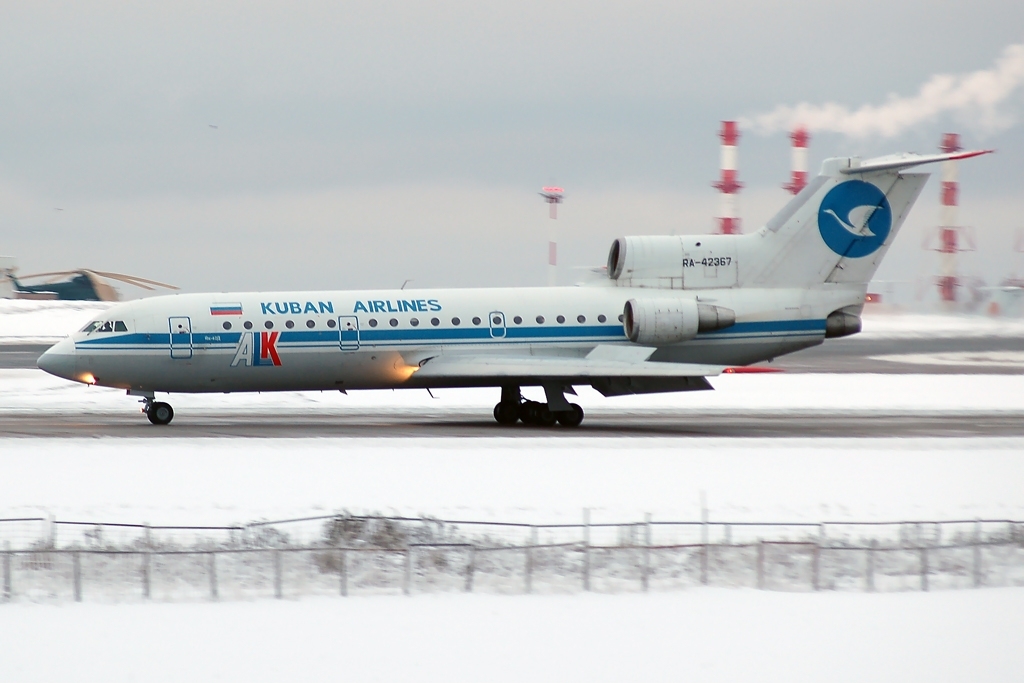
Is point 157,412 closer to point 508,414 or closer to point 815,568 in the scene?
point 508,414

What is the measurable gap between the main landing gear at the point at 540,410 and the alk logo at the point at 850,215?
27.4ft

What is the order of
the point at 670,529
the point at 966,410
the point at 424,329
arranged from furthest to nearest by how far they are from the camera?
the point at 966,410 < the point at 424,329 < the point at 670,529

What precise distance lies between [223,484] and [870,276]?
19200mm

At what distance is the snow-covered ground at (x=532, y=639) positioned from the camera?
1384 cm

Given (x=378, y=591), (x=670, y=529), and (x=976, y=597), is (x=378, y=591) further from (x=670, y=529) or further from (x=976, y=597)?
(x=976, y=597)

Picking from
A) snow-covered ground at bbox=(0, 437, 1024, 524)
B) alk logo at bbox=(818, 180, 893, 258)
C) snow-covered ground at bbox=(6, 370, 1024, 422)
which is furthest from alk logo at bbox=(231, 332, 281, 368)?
alk logo at bbox=(818, 180, 893, 258)

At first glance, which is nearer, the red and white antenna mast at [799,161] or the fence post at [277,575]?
the fence post at [277,575]

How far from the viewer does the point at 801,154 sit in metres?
79.8

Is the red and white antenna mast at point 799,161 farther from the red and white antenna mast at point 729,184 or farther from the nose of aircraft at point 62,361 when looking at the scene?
the nose of aircraft at point 62,361

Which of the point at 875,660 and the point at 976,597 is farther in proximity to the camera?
the point at 976,597

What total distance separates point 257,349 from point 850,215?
16.2 metres

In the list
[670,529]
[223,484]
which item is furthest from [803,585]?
[223,484]

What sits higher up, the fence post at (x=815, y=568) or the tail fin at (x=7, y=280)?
the tail fin at (x=7, y=280)

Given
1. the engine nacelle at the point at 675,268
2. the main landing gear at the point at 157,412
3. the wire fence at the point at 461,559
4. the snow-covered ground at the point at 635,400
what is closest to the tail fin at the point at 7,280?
the snow-covered ground at the point at 635,400
